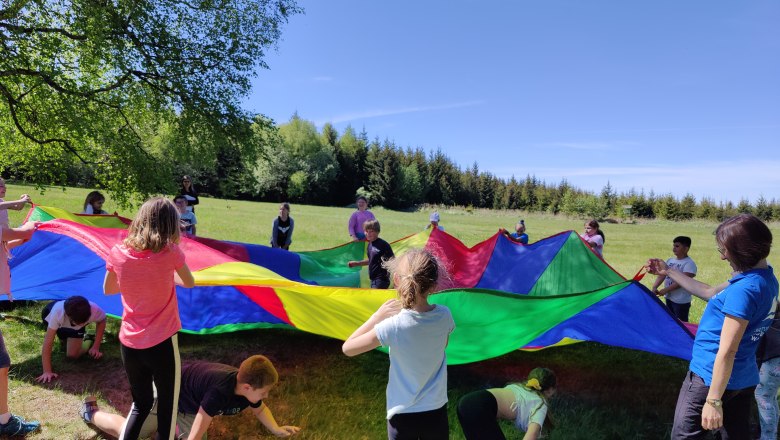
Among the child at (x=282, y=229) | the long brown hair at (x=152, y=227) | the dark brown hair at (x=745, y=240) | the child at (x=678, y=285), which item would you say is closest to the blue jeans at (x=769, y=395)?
the dark brown hair at (x=745, y=240)

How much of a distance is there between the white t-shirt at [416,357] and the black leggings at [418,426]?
1.1 inches

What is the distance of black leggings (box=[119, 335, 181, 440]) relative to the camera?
7.18ft

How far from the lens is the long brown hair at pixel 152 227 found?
2.10 m

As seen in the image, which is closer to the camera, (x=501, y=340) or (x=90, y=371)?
(x=501, y=340)

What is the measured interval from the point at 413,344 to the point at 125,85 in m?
8.92

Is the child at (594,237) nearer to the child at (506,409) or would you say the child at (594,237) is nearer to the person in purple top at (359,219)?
the person in purple top at (359,219)

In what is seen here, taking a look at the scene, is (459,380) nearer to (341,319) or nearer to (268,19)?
(341,319)

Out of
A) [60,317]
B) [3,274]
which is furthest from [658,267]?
[60,317]

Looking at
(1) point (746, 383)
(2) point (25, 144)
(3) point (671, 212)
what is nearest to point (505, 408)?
(1) point (746, 383)

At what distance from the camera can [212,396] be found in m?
2.44

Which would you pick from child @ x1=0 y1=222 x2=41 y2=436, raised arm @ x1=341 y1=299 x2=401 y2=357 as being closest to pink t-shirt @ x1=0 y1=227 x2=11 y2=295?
child @ x1=0 y1=222 x2=41 y2=436

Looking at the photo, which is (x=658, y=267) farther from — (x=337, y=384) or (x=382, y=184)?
(x=382, y=184)

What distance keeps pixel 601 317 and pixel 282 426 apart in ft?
7.19

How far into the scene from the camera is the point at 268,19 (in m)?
9.22
